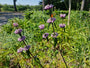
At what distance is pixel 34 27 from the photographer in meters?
2.97

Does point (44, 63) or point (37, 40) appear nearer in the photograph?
point (44, 63)

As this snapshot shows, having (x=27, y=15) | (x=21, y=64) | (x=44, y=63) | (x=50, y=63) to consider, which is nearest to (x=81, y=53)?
(x=50, y=63)

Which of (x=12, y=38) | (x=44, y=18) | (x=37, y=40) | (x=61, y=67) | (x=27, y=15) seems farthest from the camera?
(x=27, y=15)

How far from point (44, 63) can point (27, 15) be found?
3.50m

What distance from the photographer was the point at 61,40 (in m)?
2.32

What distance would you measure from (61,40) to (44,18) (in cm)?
168

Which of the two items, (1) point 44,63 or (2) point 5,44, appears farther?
(2) point 5,44

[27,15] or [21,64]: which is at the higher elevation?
[27,15]

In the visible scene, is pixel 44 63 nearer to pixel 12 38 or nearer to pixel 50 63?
pixel 50 63

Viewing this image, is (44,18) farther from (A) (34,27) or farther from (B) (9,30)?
(B) (9,30)

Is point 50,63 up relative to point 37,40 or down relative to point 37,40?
down

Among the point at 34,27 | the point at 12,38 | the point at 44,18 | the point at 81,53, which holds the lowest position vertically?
the point at 81,53

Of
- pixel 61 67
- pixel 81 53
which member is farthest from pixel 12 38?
pixel 81 53

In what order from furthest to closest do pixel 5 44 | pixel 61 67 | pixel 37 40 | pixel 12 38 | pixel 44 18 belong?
pixel 44 18 < pixel 37 40 < pixel 12 38 < pixel 5 44 < pixel 61 67
